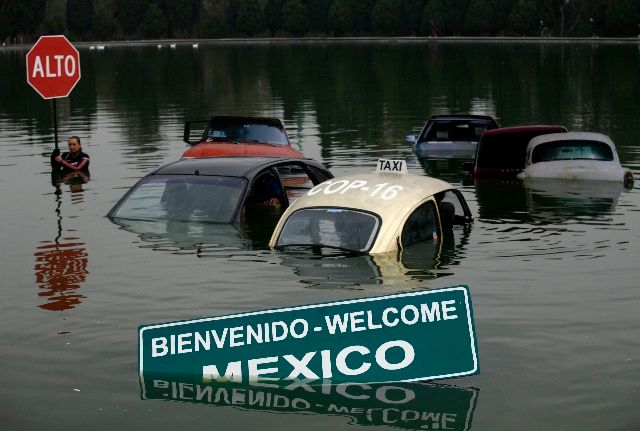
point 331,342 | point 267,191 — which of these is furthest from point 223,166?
point 331,342

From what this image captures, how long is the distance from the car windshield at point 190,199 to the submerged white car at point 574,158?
28.1 feet

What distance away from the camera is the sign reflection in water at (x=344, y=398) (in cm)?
1162

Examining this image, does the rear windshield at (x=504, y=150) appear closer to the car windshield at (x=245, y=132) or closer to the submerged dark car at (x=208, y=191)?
the car windshield at (x=245, y=132)

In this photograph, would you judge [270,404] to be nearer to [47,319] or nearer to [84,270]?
[47,319]

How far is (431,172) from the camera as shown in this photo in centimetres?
3191

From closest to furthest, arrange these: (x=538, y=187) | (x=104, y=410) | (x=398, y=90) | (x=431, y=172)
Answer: (x=104, y=410) < (x=538, y=187) < (x=431, y=172) < (x=398, y=90)

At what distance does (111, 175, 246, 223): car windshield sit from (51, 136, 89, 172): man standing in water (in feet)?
29.4

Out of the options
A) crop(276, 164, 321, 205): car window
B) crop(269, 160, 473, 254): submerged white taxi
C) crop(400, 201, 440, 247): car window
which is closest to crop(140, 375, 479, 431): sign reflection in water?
crop(269, 160, 473, 254): submerged white taxi

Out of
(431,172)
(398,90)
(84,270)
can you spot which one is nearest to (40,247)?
(84,270)

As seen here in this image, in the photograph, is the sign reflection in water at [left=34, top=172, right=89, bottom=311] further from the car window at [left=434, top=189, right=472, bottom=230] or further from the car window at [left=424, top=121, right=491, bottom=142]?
the car window at [left=424, top=121, right=491, bottom=142]

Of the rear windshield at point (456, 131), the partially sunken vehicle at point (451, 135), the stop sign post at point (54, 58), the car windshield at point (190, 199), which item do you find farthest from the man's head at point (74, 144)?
the rear windshield at point (456, 131)

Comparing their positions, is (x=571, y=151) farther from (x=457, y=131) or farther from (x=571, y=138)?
→ (x=457, y=131)

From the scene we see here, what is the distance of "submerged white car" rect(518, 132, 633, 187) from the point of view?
27.1 m

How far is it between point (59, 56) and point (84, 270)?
47.1 feet
